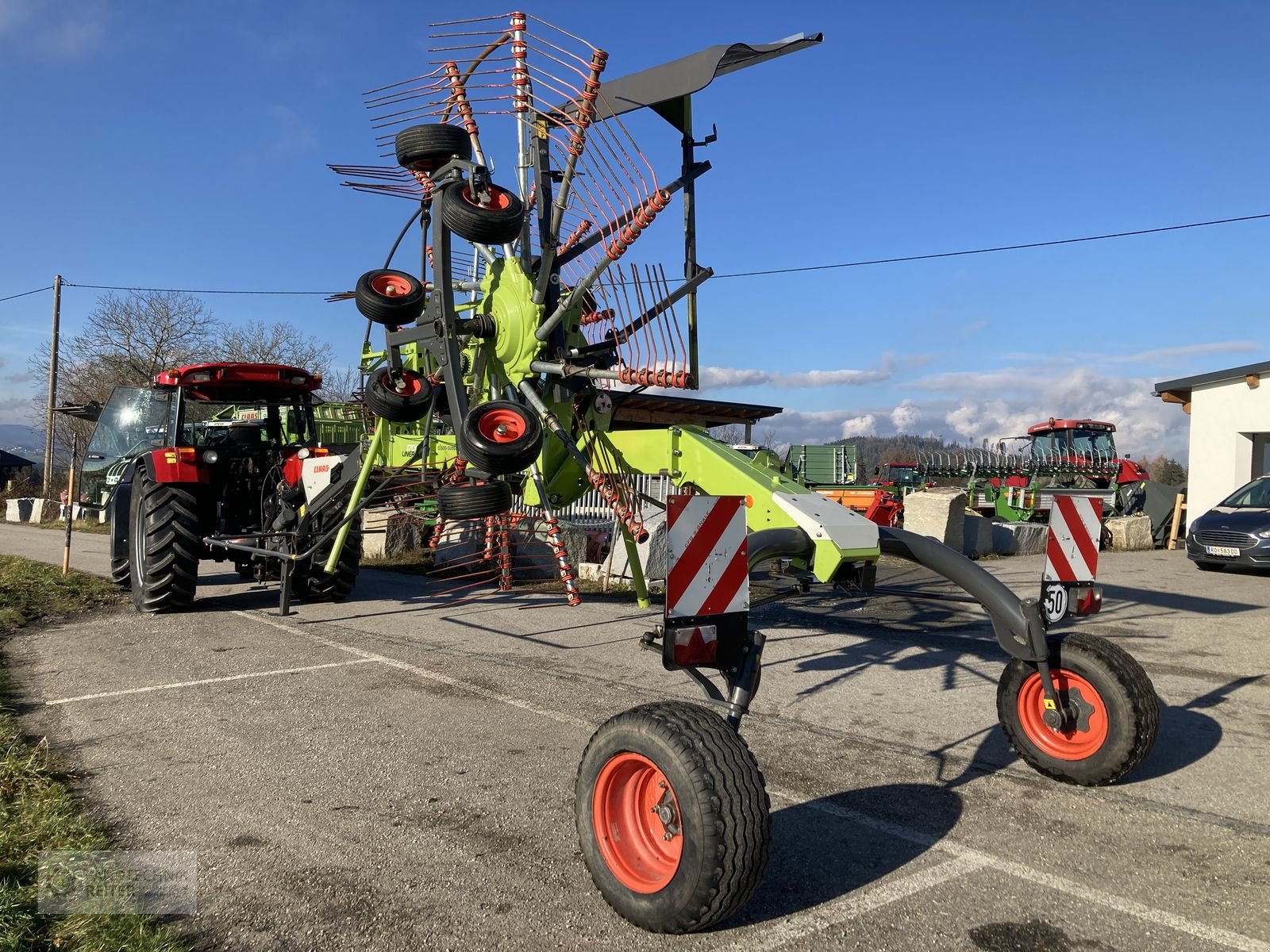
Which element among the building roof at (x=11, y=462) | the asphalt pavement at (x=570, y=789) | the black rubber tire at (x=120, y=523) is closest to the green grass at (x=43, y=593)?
the black rubber tire at (x=120, y=523)

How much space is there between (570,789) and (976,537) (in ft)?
45.6

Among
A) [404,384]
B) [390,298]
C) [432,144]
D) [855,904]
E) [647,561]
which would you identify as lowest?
[855,904]

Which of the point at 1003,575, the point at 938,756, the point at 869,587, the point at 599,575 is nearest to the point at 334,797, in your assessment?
the point at 869,587

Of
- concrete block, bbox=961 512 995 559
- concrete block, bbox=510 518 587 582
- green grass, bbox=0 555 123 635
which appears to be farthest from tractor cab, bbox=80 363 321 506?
concrete block, bbox=961 512 995 559

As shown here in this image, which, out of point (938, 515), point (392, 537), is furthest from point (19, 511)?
point (938, 515)

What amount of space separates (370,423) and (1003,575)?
8822 mm

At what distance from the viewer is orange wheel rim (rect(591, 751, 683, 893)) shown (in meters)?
3.12

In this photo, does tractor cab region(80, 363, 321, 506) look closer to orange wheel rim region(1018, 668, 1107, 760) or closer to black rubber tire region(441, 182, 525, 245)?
black rubber tire region(441, 182, 525, 245)

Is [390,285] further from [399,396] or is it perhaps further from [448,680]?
[448,680]

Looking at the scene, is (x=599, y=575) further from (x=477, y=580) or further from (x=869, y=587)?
(x=869, y=587)

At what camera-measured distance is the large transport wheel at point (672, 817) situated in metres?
2.85

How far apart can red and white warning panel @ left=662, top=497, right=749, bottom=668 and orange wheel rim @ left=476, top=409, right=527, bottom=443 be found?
2617 mm

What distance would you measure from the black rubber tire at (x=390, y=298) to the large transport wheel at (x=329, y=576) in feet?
10.6

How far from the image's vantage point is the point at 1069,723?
4309 millimetres
